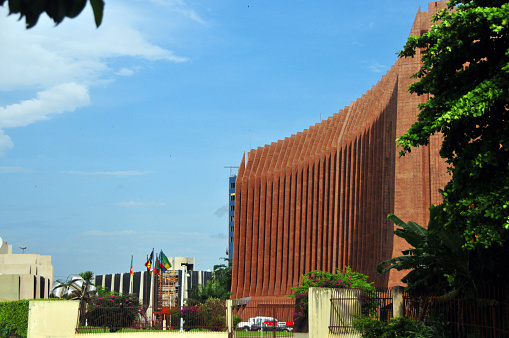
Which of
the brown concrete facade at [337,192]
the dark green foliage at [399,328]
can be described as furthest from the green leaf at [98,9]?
the brown concrete facade at [337,192]

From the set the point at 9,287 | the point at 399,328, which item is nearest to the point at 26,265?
the point at 9,287

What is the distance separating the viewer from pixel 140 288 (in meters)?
77.9

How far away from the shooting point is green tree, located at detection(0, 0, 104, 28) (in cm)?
A: 314

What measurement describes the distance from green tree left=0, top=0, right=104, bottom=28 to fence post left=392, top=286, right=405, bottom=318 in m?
15.9

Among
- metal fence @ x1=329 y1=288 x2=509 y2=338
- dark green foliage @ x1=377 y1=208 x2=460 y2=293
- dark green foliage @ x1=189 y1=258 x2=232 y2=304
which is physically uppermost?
dark green foliage @ x1=377 y1=208 x2=460 y2=293

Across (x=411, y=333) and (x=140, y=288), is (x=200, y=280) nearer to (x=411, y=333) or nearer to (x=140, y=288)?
(x=140, y=288)

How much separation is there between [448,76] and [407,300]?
6.70 metres

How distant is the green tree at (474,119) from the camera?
13.3 m

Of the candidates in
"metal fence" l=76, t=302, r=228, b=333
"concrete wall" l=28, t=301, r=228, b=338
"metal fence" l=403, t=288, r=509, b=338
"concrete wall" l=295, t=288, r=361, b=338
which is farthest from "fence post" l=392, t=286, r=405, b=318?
"concrete wall" l=28, t=301, r=228, b=338

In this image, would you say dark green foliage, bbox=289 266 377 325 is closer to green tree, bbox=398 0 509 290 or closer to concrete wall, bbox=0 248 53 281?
green tree, bbox=398 0 509 290

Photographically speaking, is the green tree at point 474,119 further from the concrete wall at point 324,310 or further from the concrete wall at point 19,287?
the concrete wall at point 19,287

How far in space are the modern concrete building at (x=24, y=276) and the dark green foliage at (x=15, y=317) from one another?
67.5 feet

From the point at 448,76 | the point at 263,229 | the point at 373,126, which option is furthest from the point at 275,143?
the point at 448,76

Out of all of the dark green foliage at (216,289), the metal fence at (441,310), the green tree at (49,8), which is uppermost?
the green tree at (49,8)
